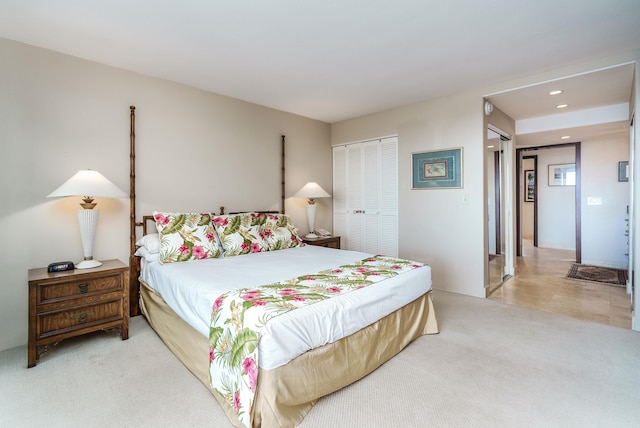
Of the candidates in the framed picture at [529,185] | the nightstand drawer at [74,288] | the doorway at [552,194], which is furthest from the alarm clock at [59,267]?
the framed picture at [529,185]

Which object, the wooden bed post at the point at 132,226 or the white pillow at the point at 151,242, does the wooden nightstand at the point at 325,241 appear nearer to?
the white pillow at the point at 151,242

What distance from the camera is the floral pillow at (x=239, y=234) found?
125 inches

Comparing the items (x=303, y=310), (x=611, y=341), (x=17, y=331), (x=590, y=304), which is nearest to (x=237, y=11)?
(x=303, y=310)

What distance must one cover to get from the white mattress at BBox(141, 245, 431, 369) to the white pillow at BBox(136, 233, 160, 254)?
14 cm

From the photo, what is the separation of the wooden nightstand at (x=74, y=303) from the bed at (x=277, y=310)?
0.28 m

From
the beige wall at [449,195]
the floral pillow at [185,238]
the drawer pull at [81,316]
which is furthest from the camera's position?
the beige wall at [449,195]

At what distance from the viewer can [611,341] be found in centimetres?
253

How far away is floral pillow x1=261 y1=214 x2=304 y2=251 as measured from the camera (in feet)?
11.5

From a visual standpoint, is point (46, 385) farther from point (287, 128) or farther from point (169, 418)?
point (287, 128)

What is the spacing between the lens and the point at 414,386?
1943mm

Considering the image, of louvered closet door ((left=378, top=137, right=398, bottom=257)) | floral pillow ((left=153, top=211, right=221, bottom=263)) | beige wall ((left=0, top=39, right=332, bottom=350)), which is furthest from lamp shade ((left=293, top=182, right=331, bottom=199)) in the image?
floral pillow ((left=153, top=211, right=221, bottom=263))

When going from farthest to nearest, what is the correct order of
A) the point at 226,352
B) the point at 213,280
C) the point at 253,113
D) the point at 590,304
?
the point at 253,113
the point at 590,304
the point at 213,280
the point at 226,352

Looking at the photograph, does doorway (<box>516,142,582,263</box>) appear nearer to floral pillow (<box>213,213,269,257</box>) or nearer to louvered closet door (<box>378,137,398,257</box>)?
louvered closet door (<box>378,137,398,257</box>)

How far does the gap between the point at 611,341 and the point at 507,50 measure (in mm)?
2601
